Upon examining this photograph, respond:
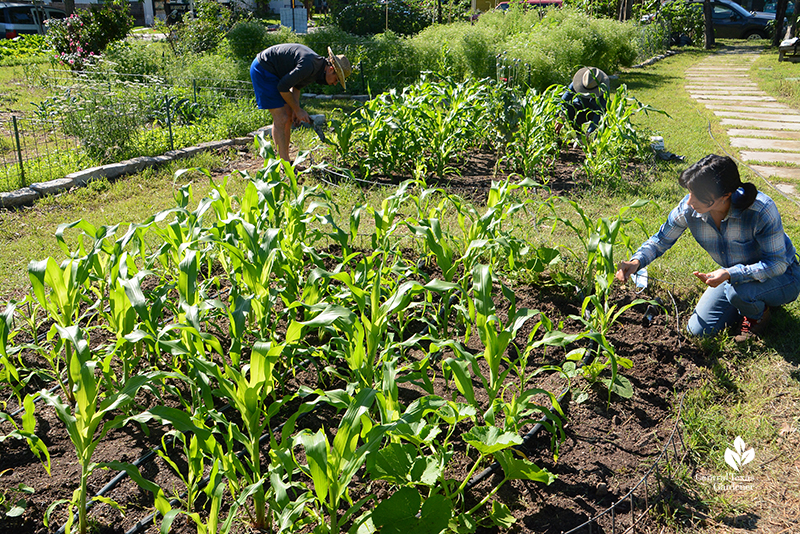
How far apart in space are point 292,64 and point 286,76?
0.23 m

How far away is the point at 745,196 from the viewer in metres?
2.91

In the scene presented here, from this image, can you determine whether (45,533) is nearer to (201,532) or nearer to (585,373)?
(201,532)

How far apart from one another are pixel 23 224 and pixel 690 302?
4.66 m

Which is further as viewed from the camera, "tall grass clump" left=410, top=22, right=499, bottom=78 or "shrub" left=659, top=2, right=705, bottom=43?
"shrub" left=659, top=2, right=705, bottom=43

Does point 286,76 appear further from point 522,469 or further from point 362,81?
point 362,81

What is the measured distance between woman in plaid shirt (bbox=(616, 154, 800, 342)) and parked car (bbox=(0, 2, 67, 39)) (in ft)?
65.2

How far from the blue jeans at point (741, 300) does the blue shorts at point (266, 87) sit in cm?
407

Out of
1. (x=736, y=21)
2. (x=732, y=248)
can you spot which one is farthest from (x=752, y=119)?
(x=736, y=21)

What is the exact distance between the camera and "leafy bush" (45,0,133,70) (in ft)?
37.7

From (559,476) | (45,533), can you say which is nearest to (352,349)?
(559,476)

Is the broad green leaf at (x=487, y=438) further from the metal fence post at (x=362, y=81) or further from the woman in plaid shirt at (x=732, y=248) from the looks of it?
the metal fence post at (x=362, y=81)

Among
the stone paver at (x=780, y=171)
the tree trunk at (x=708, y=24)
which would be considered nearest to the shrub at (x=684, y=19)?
the tree trunk at (x=708, y=24)

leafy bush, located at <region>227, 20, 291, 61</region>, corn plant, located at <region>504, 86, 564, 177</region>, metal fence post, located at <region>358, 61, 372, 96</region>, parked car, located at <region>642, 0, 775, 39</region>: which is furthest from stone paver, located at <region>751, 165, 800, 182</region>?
parked car, located at <region>642, 0, 775, 39</region>

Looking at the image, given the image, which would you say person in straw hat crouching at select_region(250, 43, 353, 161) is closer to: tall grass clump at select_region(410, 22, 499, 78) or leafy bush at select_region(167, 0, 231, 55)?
tall grass clump at select_region(410, 22, 499, 78)
